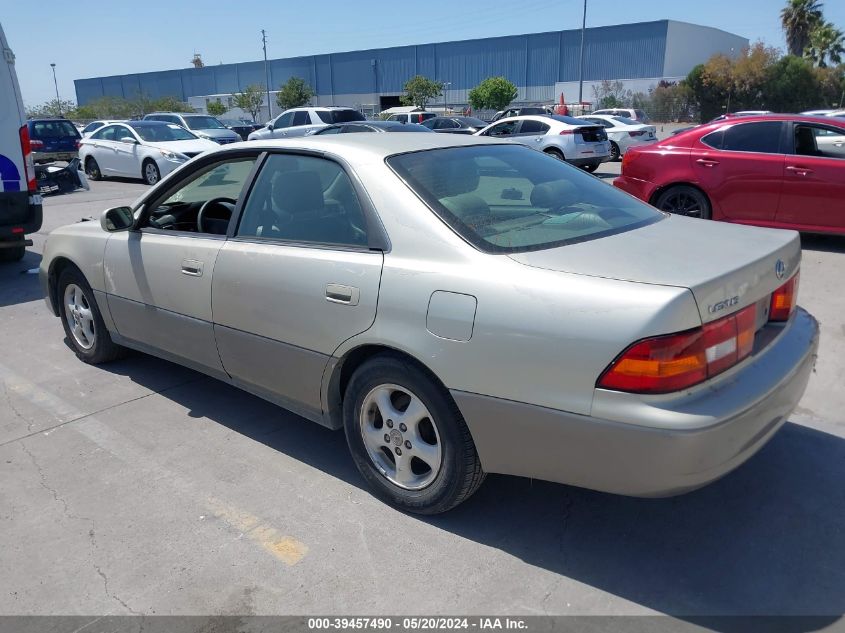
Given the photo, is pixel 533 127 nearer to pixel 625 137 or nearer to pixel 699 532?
pixel 625 137

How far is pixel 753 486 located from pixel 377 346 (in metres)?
1.94

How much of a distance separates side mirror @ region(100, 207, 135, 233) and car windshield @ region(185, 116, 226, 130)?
1883 cm

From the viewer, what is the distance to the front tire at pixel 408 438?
9.27ft

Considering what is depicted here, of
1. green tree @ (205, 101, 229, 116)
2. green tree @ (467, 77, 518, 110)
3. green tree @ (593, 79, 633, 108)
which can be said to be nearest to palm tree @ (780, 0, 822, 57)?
green tree @ (593, 79, 633, 108)

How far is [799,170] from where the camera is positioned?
759 centimetres

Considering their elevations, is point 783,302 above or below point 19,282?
above

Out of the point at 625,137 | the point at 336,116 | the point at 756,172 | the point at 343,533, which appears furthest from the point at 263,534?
the point at 625,137

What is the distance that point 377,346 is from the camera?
3.03m

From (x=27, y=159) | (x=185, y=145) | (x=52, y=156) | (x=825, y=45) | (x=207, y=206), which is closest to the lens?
(x=207, y=206)

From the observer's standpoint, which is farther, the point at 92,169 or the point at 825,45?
the point at 825,45

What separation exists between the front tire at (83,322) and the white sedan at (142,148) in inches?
452

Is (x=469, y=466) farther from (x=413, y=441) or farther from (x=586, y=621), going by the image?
(x=586, y=621)

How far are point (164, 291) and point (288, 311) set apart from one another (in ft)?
3.75

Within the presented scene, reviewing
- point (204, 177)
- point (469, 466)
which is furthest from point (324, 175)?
point (469, 466)
